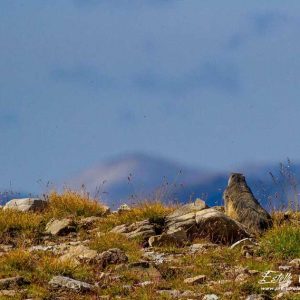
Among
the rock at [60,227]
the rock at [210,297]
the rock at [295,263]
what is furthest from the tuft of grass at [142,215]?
the rock at [210,297]

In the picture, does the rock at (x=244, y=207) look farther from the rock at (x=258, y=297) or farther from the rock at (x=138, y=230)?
the rock at (x=258, y=297)

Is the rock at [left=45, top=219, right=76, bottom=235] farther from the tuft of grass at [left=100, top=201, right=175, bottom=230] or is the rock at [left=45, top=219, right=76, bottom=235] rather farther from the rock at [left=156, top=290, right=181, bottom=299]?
the rock at [left=156, top=290, right=181, bottom=299]

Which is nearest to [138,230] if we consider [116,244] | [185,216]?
[185,216]

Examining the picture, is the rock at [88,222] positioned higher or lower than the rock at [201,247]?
higher

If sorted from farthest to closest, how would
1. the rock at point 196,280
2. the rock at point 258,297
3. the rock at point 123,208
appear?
the rock at point 123,208 < the rock at point 196,280 < the rock at point 258,297

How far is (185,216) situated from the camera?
1470 cm

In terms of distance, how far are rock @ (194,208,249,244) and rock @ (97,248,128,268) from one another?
9.23 ft

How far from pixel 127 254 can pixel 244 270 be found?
2.43m

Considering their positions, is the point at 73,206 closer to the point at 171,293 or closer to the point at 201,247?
the point at 201,247

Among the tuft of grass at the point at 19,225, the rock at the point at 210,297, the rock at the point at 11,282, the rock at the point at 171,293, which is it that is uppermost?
the tuft of grass at the point at 19,225

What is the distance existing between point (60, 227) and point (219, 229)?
345 centimetres

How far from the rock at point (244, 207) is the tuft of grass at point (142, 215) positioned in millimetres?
1366

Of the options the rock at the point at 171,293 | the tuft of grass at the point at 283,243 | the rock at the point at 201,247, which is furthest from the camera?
the rock at the point at 201,247

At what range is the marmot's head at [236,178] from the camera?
1585 centimetres
